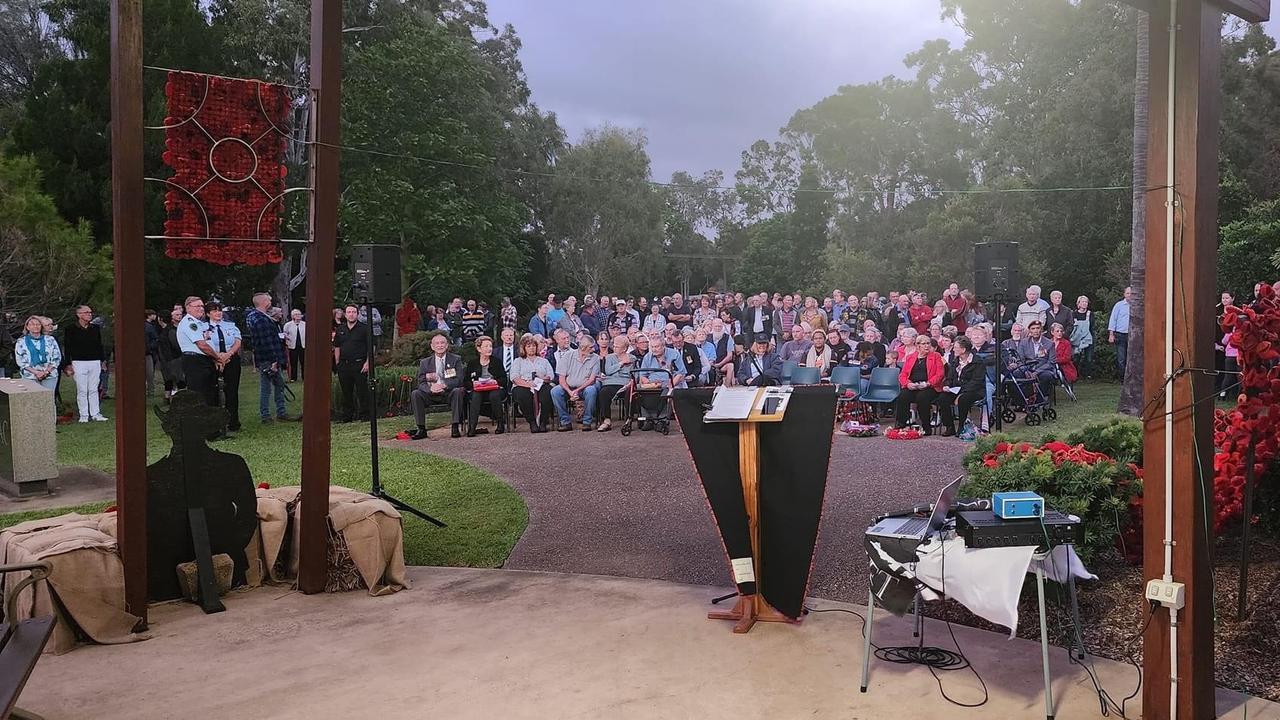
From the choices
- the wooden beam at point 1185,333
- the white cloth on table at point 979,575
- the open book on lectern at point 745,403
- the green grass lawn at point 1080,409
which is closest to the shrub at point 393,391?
the green grass lawn at point 1080,409

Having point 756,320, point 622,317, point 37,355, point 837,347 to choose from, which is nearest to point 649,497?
point 837,347

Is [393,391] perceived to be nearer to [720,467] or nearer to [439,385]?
[439,385]

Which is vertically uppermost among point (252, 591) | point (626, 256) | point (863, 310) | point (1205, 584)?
point (626, 256)

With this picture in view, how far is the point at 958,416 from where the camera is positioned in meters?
11.3

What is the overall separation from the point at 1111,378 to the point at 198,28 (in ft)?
77.0

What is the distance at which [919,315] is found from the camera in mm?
16078

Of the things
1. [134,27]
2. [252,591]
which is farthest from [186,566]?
[134,27]

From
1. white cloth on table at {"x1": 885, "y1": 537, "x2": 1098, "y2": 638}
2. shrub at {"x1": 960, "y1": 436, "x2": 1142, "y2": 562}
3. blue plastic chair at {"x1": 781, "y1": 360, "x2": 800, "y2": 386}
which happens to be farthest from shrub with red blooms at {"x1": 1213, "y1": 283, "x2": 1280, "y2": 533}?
blue plastic chair at {"x1": 781, "y1": 360, "x2": 800, "y2": 386}

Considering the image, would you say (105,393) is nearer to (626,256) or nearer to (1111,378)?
(1111,378)

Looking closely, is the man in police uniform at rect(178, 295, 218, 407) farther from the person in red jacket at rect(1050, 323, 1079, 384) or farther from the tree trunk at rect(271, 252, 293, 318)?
the tree trunk at rect(271, 252, 293, 318)

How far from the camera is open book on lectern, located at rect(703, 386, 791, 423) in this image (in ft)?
14.4

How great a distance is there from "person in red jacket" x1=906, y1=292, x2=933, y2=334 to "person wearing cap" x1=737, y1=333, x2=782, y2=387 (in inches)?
144

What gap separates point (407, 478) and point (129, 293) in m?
4.72

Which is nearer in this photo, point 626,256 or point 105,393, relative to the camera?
point 105,393
